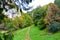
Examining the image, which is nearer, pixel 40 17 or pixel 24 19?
pixel 24 19

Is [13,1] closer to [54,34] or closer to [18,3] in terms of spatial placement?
[18,3]

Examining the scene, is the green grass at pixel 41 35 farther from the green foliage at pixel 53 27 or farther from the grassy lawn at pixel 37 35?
the green foliage at pixel 53 27

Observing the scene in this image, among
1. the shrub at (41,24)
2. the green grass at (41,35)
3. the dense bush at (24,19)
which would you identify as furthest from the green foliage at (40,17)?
the dense bush at (24,19)

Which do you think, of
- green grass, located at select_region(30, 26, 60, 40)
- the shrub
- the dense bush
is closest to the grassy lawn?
green grass, located at select_region(30, 26, 60, 40)

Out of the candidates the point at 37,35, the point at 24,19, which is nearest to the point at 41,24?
the point at 37,35

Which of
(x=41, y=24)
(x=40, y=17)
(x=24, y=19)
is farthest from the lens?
(x=41, y=24)

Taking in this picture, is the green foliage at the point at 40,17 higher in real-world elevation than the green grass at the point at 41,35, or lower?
higher

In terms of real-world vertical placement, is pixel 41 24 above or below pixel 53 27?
below

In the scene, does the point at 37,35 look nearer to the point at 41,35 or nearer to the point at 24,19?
the point at 41,35

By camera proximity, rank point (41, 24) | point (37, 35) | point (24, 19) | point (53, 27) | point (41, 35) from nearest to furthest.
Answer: point (24, 19), point (37, 35), point (41, 35), point (53, 27), point (41, 24)

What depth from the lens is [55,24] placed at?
25.3 ft

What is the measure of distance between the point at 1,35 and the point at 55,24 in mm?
6167

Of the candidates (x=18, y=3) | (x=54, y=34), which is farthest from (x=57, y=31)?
(x=18, y=3)

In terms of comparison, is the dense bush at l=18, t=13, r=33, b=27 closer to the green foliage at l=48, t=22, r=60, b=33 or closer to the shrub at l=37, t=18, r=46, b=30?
the green foliage at l=48, t=22, r=60, b=33
